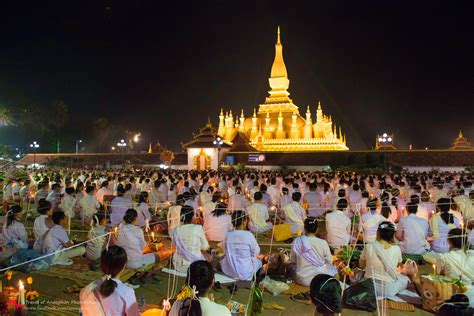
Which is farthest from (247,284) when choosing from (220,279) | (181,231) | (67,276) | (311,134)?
(311,134)

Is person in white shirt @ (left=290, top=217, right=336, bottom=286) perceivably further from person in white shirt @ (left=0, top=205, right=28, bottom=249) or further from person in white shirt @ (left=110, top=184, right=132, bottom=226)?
person in white shirt @ (left=110, top=184, right=132, bottom=226)

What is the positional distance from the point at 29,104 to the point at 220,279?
44357mm

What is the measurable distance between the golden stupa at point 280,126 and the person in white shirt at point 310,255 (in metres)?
40.6

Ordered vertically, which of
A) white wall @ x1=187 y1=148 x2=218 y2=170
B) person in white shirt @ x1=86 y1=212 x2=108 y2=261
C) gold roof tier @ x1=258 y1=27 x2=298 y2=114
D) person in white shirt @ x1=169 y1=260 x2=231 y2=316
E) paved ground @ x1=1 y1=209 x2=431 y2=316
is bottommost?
paved ground @ x1=1 y1=209 x2=431 y2=316

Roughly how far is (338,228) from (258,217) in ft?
7.89

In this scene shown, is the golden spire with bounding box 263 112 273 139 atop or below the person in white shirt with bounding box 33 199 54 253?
atop

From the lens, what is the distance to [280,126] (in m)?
50.4

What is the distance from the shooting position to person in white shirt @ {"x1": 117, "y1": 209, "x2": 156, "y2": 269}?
273 inches

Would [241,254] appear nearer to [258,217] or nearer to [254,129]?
[258,217]

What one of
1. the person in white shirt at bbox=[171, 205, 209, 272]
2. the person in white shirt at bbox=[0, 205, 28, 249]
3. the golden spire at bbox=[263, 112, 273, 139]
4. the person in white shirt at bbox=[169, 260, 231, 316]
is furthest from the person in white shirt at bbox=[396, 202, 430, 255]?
the golden spire at bbox=[263, 112, 273, 139]

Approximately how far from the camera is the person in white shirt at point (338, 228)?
8.30 meters

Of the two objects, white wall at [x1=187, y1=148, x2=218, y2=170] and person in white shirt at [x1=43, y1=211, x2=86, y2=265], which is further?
white wall at [x1=187, y1=148, x2=218, y2=170]

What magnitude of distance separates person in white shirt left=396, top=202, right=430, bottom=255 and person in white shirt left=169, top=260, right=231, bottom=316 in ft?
18.2

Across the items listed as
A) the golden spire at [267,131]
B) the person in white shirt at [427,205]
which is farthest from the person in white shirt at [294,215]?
the golden spire at [267,131]
